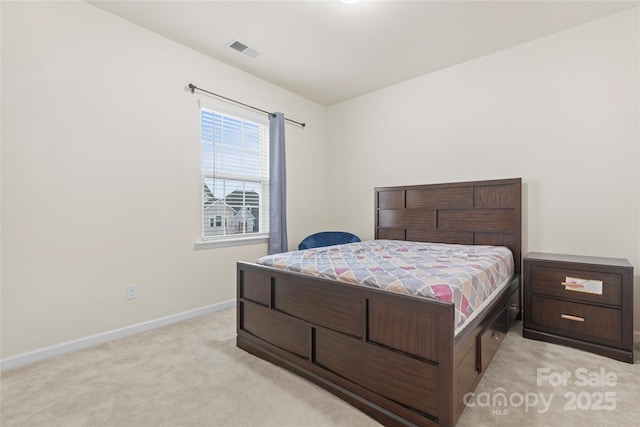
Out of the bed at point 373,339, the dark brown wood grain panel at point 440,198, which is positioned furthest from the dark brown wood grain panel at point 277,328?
the dark brown wood grain panel at point 440,198

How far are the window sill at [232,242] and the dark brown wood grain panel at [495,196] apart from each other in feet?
7.93

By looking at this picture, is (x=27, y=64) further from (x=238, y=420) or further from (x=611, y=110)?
(x=611, y=110)

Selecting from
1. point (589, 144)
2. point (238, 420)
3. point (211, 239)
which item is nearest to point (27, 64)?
point (211, 239)

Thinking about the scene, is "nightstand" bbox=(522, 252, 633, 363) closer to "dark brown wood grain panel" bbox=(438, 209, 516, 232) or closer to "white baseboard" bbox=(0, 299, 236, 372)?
"dark brown wood grain panel" bbox=(438, 209, 516, 232)

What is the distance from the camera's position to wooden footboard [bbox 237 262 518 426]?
1.27 meters

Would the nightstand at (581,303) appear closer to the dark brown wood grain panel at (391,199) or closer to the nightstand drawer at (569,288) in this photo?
the nightstand drawer at (569,288)

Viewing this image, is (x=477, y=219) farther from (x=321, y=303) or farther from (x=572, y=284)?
(x=321, y=303)

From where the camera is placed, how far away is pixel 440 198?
325 centimetres

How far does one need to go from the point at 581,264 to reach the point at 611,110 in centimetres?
136

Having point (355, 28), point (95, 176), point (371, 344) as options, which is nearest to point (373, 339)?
point (371, 344)

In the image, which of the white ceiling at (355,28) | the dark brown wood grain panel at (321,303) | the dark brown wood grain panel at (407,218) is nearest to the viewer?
the dark brown wood grain panel at (321,303)

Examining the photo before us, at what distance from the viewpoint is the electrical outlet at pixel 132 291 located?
247cm

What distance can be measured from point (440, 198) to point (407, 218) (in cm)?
45

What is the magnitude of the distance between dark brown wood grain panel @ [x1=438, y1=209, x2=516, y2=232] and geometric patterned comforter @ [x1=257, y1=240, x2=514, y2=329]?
259 mm
